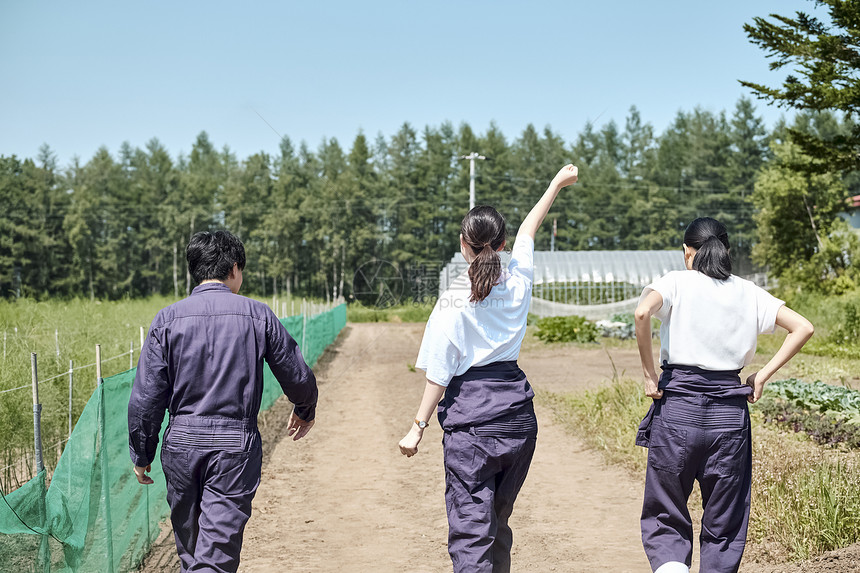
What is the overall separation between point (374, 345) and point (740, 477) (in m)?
23.7

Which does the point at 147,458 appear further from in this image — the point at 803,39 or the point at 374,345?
the point at 374,345

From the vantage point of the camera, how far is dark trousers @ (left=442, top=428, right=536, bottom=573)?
3375 mm

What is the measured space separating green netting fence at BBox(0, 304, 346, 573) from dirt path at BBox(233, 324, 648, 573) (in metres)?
0.82

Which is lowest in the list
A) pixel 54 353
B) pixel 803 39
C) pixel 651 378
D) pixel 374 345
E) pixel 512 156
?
pixel 374 345

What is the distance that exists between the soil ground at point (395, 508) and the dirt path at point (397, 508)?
10mm

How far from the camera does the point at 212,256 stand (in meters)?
3.62

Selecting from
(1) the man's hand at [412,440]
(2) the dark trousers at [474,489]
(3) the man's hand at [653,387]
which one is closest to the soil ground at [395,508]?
(3) the man's hand at [653,387]

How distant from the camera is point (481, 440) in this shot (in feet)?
11.2

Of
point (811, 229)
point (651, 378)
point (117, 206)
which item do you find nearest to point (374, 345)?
point (811, 229)

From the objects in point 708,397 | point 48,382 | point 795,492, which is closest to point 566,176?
point 708,397

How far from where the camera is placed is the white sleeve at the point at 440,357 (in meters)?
3.43

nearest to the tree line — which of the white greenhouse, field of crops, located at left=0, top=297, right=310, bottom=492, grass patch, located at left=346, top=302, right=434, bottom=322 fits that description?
grass patch, located at left=346, top=302, right=434, bottom=322

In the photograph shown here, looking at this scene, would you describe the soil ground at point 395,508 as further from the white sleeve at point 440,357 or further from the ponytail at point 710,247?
the white sleeve at point 440,357

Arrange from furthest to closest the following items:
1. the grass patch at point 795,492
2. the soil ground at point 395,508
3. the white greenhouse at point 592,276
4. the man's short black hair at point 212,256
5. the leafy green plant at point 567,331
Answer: the white greenhouse at point 592,276 → the leafy green plant at point 567,331 → the soil ground at point 395,508 → the grass patch at point 795,492 → the man's short black hair at point 212,256
